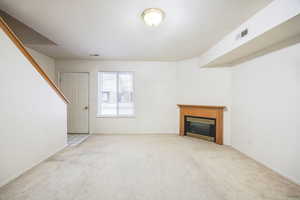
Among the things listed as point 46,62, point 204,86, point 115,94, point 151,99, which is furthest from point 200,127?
point 46,62

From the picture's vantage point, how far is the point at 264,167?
229cm

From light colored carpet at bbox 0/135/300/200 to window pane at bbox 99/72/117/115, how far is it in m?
1.76

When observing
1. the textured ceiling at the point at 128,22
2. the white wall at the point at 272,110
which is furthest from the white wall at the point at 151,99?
the white wall at the point at 272,110

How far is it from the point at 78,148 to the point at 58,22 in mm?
2616

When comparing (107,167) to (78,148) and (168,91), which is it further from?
(168,91)

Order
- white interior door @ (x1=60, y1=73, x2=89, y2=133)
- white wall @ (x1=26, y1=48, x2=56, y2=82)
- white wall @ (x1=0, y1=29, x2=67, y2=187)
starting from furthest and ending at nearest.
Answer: white interior door @ (x1=60, y1=73, x2=89, y2=133) → white wall @ (x1=26, y1=48, x2=56, y2=82) → white wall @ (x1=0, y1=29, x2=67, y2=187)

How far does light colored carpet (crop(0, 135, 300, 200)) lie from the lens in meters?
1.61

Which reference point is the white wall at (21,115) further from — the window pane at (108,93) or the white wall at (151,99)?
the white wall at (151,99)

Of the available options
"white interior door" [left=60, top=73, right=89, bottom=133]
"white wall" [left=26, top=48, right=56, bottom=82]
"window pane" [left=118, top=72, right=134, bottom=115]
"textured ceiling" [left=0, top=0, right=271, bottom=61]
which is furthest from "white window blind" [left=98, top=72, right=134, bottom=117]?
"white wall" [left=26, top=48, right=56, bottom=82]

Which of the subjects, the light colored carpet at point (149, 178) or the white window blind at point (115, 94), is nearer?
the light colored carpet at point (149, 178)

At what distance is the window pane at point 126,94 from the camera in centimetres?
454

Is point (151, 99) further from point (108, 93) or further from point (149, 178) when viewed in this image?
point (149, 178)

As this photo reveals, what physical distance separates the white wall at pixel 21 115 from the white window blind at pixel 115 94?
1.89 meters

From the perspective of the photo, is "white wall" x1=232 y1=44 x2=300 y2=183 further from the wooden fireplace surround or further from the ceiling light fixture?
the ceiling light fixture
